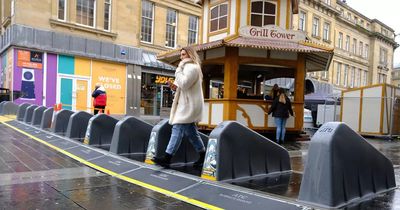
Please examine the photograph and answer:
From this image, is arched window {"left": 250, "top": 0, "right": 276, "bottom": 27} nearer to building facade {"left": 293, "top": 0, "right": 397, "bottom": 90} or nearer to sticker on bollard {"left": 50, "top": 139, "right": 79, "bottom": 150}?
sticker on bollard {"left": 50, "top": 139, "right": 79, "bottom": 150}

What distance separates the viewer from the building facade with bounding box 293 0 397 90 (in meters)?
38.5

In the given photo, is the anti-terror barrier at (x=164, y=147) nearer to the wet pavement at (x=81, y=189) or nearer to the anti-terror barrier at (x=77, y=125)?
the wet pavement at (x=81, y=189)

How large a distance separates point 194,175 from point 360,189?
7.51ft

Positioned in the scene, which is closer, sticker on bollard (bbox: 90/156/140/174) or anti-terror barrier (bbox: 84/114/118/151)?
sticker on bollard (bbox: 90/156/140/174)

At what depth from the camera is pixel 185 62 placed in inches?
221

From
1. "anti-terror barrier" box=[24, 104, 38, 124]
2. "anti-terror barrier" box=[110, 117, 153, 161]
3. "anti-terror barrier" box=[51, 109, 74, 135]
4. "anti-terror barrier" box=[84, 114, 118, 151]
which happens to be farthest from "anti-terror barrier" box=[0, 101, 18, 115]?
"anti-terror barrier" box=[110, 117, 153, 161]

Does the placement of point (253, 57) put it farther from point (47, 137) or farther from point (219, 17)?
point (47, 137)

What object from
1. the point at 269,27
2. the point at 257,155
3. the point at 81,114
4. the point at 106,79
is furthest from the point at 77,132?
the point at 106,79

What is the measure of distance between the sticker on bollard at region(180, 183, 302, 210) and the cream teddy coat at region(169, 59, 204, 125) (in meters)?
1.14

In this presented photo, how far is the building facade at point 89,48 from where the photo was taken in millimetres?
20391

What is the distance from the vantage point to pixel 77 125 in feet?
30.8

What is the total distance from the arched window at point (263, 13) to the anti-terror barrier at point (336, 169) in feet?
29.5

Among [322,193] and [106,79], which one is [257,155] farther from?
[106,79]

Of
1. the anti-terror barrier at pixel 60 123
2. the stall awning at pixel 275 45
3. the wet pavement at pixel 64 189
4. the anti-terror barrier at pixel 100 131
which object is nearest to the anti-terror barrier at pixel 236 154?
the wet pavement at pixel 64 189
